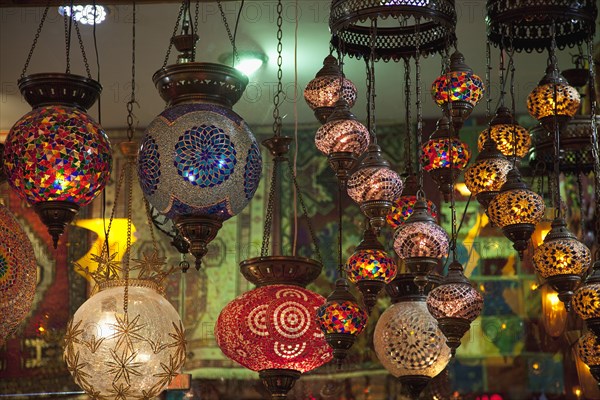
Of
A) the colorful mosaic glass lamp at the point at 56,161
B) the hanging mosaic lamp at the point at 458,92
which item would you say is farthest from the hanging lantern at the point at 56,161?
the hanging mosaic lamp at the point at 458,92

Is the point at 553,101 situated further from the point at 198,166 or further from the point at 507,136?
the point at 198,166

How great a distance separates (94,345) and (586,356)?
1809 mm

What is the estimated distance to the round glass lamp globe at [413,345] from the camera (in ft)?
15.0

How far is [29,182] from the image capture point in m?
3.64

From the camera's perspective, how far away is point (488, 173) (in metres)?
4.43

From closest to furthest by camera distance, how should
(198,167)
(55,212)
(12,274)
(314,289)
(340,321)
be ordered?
1. (198,167)
2. (55,212)
3. (12,274)
4. (340,321)
5. (314,289)

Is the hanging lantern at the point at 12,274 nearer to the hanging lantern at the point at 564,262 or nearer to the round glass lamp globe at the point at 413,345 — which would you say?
the round glass lamp globe at the point at 413,345

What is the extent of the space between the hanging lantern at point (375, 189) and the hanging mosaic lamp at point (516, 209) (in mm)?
381

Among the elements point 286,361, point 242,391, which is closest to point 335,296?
point 286,361

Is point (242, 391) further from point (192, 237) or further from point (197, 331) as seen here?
point (192, 237)

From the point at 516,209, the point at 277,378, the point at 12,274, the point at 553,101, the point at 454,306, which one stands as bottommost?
the point at 277,378

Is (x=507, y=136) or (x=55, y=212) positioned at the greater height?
(x=507, y=136)

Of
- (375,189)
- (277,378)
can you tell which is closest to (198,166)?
(375,189)

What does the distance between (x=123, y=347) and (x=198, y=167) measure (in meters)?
0.90
